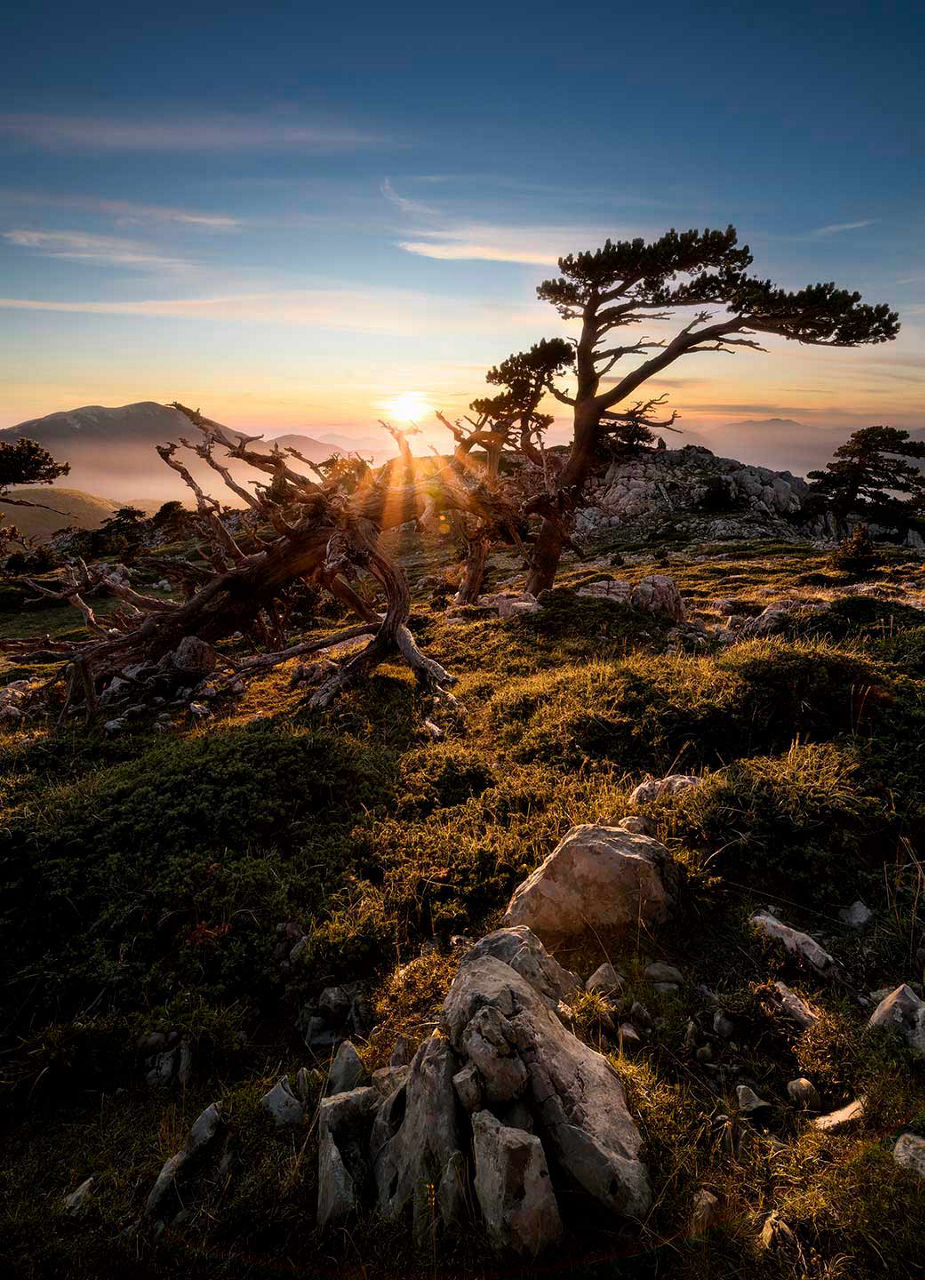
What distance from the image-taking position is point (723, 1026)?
3.77 meters

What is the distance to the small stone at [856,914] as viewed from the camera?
4512mm

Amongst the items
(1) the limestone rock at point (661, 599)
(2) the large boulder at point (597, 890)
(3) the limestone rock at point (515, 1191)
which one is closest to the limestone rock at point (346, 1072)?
(3) the limestone rock at point (515, 1191)

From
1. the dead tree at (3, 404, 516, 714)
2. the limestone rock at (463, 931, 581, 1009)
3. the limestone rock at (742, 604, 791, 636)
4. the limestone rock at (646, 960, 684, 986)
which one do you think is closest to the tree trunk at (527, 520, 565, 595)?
the dead tree at (3, 404, 516, 714)

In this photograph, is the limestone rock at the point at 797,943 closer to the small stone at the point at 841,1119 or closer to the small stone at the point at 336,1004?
the small stone at the point at 841,1119

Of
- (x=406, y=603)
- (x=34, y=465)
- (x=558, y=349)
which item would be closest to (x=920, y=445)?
(x=558, y=349)

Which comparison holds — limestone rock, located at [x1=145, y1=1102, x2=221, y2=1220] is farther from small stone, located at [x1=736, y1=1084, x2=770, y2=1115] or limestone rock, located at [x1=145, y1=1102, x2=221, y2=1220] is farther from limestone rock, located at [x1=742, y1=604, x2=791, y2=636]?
Result: limestone rock, located at [x1=742, y1=604, x2=791, y2=636]

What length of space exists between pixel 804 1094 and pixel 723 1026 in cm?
55

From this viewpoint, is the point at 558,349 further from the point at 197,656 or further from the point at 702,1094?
the point at 702,1094

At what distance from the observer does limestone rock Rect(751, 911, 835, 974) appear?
13.5ft

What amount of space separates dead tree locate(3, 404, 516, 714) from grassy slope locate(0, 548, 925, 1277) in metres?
2.59

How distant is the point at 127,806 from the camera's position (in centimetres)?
636

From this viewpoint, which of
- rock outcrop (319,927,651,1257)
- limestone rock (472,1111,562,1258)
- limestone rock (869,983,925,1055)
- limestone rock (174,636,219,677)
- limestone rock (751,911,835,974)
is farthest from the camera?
limestone rock (174,636,219,677)

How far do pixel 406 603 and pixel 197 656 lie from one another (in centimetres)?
478

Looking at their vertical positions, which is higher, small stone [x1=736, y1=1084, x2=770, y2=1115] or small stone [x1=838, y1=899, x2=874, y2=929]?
small stone [x1=736, y1=1084, x2=770, y2=1115]
